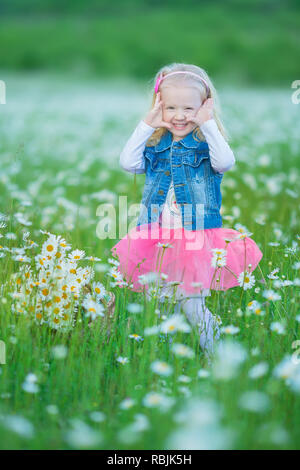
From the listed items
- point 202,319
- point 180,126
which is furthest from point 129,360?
point 180,126

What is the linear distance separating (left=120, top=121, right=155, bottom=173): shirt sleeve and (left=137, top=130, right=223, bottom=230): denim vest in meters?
0.05

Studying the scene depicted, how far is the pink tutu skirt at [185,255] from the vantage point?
8.71ft

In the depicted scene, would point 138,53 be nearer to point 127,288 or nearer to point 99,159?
point 99,159

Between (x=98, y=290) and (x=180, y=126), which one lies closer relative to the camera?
(x=98, y=290)

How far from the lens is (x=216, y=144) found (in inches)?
104

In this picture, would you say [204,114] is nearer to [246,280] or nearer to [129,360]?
[246,280]

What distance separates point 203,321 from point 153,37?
29.8m

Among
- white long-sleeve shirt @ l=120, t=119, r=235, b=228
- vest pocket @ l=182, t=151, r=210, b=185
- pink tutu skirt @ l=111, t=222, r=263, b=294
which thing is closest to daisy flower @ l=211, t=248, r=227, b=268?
pink tutu skirt @ l=111, t=222, r=263, b=294

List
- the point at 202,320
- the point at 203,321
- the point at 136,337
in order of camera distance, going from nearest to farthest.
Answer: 1. the point at 136,337
2. the point at 202,320
3. the point at 203,321

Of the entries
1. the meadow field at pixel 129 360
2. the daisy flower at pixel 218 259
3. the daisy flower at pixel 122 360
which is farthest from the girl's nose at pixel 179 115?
the daisy flower at pixel 122 360

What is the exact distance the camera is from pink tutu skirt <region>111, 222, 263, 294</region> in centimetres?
265

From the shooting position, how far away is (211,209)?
2.77m
